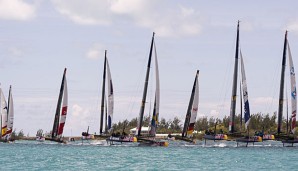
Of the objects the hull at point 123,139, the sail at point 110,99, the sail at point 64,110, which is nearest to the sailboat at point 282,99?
the hull at point 123,139

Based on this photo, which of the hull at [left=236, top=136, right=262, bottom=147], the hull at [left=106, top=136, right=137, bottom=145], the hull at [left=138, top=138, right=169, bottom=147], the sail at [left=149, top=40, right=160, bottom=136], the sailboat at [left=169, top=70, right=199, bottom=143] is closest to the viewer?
the hull at [left=236, top=136, right=262, bottom=147]

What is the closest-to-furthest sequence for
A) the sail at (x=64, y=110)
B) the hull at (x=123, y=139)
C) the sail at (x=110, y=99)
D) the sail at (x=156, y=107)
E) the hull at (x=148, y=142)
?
1. the sail at (x=156, y=107)
2. the hull at (x=123, y=139)
3. the hull at (x=148, y=142)
4. the sail at (x=110, y=99)
5. the sail at (x=64, y=110)

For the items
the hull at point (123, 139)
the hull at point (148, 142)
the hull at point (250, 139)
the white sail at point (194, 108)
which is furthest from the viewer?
the white sail at point (194, 108)

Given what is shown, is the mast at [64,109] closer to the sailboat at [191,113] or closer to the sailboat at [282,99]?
the sailboat at [191,113]

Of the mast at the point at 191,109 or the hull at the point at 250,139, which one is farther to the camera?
the mast at the point at 191,109

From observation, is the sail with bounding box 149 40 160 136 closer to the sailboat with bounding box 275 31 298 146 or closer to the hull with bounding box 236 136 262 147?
the hull with bounding box 236 136 262 147

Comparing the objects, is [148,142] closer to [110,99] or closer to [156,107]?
[156,107]

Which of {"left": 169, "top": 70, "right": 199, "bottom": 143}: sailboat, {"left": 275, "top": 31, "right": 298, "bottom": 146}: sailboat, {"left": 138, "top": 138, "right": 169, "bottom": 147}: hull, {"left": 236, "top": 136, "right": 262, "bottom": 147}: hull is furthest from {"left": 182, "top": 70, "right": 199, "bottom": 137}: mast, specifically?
{"left": 275, "top": 31, "right": 298, "bottom": 146}: sailboat

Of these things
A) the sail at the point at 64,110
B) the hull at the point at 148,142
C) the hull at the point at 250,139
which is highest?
the sail at the point at 64,110

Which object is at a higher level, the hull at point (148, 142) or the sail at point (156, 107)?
the sail at point (156, 107)

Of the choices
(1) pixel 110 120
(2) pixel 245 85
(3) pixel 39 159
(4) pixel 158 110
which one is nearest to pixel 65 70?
(1) pixel 110 120

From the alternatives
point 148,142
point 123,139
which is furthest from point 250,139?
point 123,139

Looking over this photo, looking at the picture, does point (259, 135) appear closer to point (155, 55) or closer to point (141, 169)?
point (155, 55)

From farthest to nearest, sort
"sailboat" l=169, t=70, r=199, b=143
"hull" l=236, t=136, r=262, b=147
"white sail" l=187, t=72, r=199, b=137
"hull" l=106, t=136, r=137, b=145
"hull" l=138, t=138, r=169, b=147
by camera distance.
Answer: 1. "sailboat" l=169, t=70, r=199, b=143
2. "white sail" l=187, t=72, r=199, b=137
3. "hull" l=138, t=138, r=169, b=147
4. "hull" l=106, t=136, r=137, b=145
5. "hull" l=236, t=136, r=262, b=147
